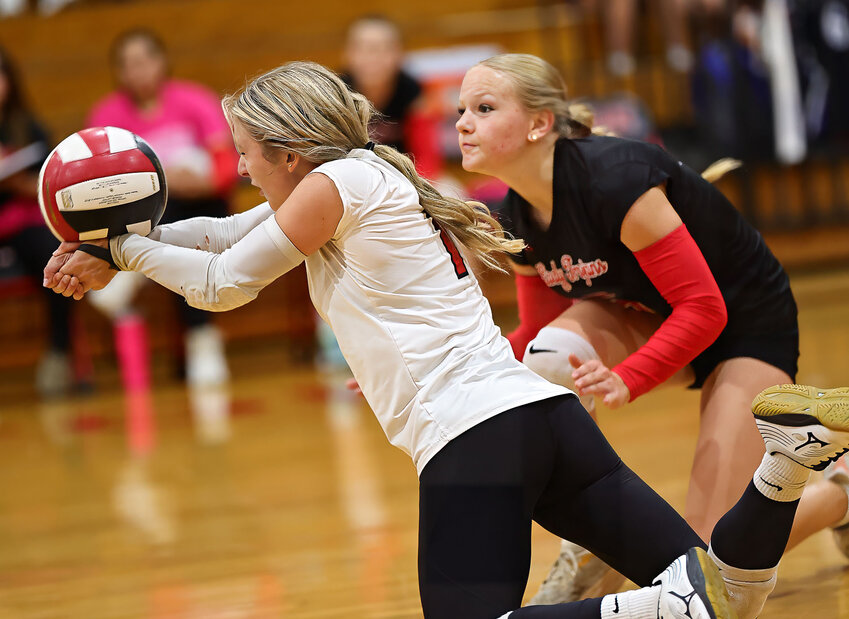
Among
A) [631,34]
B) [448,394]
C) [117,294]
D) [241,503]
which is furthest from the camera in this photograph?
[631,34]

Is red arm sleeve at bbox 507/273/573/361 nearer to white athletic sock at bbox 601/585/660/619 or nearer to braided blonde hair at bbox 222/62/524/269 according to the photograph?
braided blonde hair at bbox 222/62/524/269

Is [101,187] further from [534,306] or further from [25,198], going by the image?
[25,198]

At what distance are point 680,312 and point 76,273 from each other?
47.7 inches

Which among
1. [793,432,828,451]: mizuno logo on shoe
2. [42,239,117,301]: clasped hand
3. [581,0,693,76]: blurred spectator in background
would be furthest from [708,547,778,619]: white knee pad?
[581,0,693,76]: blurred spectator in background

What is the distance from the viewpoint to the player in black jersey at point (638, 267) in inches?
87.1

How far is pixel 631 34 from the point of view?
24.5 feet

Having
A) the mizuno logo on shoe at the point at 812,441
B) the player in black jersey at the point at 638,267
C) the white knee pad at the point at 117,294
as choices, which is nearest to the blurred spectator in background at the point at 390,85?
the white knee pad at the point at 117,294

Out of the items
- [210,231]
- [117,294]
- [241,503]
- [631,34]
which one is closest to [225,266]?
→ [210,231]

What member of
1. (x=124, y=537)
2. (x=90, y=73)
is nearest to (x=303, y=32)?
(x=90, y=73)

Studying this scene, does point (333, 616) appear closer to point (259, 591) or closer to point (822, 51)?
point (259, 591)

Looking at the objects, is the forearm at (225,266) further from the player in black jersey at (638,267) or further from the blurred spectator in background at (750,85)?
the blurred spectator in background at (750,85)

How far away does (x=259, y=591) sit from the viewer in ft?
8.94

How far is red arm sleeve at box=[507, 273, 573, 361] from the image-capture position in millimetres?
2584

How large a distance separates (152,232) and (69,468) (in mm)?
2433
